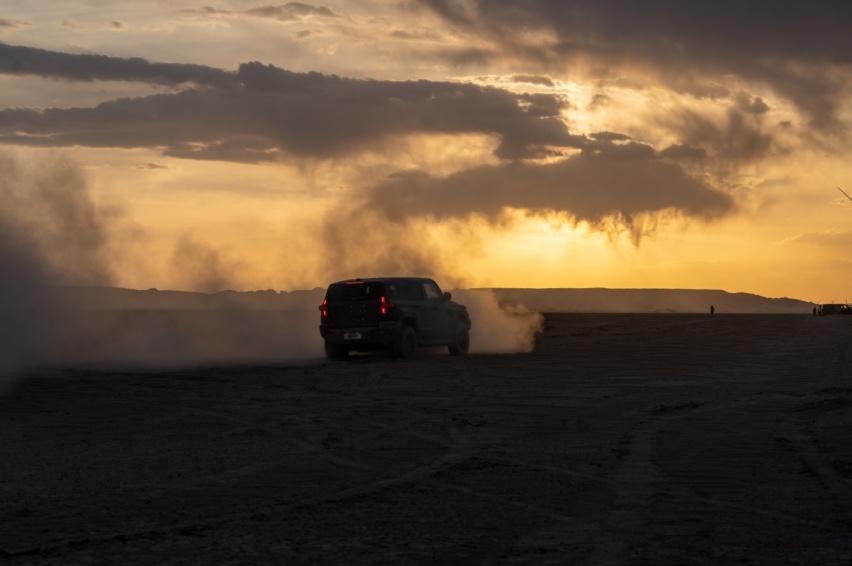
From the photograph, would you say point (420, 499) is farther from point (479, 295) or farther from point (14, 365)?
point (479, 295)

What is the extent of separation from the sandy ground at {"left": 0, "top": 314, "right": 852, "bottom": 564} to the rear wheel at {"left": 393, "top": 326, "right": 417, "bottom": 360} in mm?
6314

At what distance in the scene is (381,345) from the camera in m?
26.2

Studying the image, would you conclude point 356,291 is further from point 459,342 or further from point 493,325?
point 493,325

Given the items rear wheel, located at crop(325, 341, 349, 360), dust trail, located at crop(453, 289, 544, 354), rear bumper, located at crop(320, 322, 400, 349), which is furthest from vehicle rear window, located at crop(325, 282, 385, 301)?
dust trail, located at crop(453, 289, 544, 354)

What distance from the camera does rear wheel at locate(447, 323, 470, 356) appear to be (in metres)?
28.8

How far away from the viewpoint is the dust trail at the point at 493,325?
112ft

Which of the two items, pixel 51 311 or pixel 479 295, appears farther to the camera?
pixel 479 295

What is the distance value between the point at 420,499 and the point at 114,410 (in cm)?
802

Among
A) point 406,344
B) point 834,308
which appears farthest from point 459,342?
point 834,308

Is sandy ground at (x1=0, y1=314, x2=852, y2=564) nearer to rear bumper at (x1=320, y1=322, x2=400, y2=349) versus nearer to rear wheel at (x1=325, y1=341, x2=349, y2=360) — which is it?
rear bumper at (x1=320, y1=322, x2=400, y2=349)

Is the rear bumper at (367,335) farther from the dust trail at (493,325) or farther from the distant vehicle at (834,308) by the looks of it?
the distant vehicle at (834,308)

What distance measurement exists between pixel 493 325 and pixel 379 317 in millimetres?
10451

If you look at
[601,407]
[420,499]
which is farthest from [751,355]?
[420,499]

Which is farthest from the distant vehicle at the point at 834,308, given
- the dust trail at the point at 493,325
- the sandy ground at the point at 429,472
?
the sandy ground at the point at 429,472
